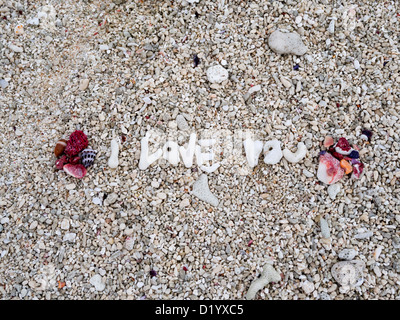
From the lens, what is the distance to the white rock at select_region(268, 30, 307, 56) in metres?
2.64

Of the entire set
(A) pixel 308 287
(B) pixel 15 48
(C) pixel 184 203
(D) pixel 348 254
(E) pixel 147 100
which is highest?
(B) pixel 15 48

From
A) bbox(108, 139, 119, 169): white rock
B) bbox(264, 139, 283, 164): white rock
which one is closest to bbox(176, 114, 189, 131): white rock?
bbox(108, 139, 119, 169): white rock

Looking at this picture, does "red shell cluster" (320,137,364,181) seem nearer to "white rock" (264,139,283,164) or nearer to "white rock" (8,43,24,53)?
"white rock" (264,139,283,164)

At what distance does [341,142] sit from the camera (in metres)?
2.44

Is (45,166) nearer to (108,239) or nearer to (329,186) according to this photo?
(108,239)

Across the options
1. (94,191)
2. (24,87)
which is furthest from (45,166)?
(24,87)

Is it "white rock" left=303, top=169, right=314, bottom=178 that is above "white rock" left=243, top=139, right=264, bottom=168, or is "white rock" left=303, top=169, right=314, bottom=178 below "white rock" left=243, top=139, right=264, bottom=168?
below

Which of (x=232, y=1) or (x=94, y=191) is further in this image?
(x=232, y=1)

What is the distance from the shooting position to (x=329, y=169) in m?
2.43

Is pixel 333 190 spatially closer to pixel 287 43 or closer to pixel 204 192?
pixel 204 192

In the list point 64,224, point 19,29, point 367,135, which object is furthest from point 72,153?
point 367,135

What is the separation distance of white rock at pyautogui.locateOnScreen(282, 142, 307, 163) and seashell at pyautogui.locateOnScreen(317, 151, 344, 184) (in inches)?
5.5

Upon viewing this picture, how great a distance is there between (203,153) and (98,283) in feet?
3.90

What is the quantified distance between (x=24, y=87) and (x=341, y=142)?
259 cm
